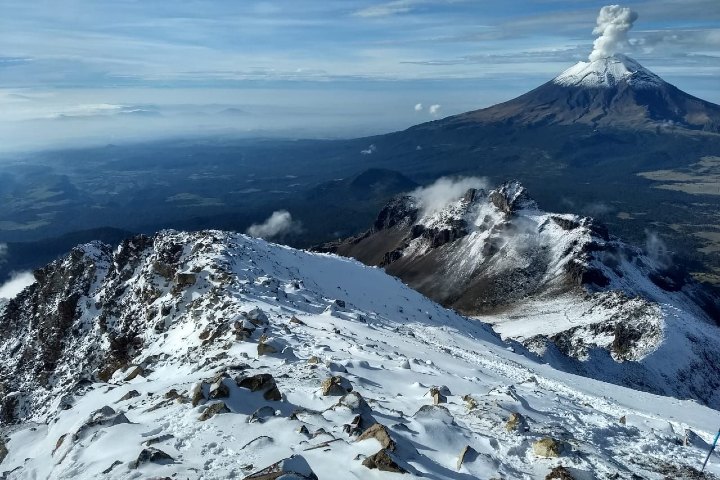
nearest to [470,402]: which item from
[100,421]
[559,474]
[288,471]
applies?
[559,474]

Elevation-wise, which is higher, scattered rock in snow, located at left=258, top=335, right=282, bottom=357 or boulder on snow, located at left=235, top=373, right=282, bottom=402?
boulder on snow, located at left=235, top=373, right=282, bottom=402

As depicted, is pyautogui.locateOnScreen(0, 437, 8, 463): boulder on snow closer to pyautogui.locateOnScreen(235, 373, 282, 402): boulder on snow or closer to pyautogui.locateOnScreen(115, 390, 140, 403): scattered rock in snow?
pyautogui.locateOnScreen(115, 390, 140, 403): scattered rock in snow

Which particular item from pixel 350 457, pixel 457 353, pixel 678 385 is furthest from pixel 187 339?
pixel 678 385

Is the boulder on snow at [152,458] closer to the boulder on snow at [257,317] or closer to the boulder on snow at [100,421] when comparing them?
the boulder on snow at [100,421]

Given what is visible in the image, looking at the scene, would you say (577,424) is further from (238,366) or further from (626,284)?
(626,284)

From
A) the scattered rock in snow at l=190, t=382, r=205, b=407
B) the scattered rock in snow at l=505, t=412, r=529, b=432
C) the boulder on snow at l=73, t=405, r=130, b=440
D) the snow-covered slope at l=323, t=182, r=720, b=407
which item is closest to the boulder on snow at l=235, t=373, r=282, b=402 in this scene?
the scattered rock in snow at l=190, t=382, r=205, b=407

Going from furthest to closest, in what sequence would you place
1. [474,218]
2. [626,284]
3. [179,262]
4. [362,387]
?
1. [474,218]
2. [626,284]
3. [179,262]
4. [362,387]

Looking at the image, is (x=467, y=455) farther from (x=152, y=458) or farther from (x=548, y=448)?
(x=152, y=458)
